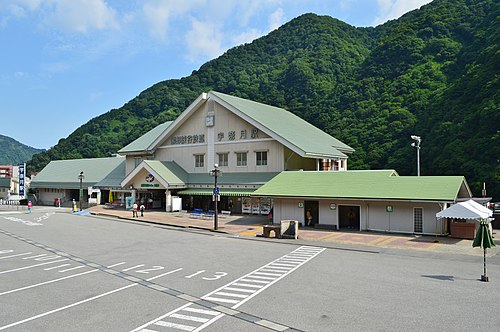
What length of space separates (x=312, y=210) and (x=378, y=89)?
4718 cm

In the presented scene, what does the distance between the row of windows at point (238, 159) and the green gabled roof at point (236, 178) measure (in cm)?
106

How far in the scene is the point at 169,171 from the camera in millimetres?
41969

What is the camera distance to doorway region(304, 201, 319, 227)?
96.0ft

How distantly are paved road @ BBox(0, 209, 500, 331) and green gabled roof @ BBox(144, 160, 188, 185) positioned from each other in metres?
19.1

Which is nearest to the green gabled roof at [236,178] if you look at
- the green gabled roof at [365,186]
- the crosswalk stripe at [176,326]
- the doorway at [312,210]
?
the green gabled roof at [365,186]

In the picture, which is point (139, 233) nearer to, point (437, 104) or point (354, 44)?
point (437, 104)

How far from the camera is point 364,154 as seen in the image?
200ft

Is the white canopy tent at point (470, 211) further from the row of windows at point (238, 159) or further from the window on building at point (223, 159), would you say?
the window on building at point (223, 159)

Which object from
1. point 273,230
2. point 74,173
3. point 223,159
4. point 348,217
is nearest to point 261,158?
point 223,159

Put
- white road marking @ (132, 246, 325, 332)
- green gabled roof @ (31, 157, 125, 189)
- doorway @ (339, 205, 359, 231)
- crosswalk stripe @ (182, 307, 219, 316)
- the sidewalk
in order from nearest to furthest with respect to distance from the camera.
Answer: white road marking @ (132, 246, 325, 332) → crosswalk stripe @ (182, 307, 219, 316) → the sidewalk → doorway @ (339, 205, 359, 231) → green gabled roof @ (31, 157, 125, 189)

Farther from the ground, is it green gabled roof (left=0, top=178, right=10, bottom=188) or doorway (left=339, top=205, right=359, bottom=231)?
green gabled roof (left=0, top=178, right=10, bottom=188)

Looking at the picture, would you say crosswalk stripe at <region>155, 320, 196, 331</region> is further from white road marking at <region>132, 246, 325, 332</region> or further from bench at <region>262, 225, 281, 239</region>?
bench at <region>262, 225, 281, 239</region>

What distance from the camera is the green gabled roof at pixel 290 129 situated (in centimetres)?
3634

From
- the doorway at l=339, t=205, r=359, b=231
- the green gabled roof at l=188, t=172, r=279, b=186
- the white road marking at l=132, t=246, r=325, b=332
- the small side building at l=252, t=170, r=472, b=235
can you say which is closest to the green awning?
the green gabled roof at l=188, t=172, r=279, b=186
